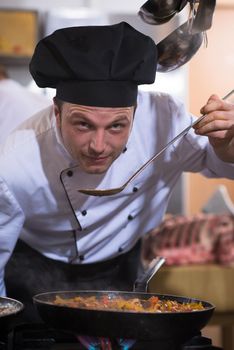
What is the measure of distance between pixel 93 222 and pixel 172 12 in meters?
0.61

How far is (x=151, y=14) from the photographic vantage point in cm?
181

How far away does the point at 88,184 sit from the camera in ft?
5.93

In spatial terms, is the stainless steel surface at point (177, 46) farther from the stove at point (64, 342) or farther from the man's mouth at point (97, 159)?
the stove at point (64, 342)

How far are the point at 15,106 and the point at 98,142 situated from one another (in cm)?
112

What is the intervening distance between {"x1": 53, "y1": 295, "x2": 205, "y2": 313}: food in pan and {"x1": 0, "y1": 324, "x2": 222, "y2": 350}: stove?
67mm

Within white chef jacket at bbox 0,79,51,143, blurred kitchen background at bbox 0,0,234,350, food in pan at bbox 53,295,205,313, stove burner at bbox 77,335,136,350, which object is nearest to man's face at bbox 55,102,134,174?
food in pan at bbox 53,295,205,313

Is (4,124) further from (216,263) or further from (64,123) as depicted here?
(216,263)

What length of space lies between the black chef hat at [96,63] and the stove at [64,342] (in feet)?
1.69

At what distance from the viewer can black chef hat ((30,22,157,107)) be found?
1512 millimetres

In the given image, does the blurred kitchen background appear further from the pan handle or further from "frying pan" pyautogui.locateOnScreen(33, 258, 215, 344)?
Answer: "frying pan" pyautogui.locateOnScreen(33, 258, 215, 344)

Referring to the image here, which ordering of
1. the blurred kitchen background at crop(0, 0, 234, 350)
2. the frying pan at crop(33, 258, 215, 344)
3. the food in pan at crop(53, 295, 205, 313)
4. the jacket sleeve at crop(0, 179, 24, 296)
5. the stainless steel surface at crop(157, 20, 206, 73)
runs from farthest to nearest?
the blurred kitchen background at crop(0, 0, 234, 350) < the stainless steel surface at crop(157, 20, 206, 73) < the jacket sleeve at crop(0, 179, 24, 296) < the food in pan at crop(53, 295, 205, 313) < the frying pan at crop(33, 258, 215, 344)

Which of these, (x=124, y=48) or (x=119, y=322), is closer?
(x=119, y=322)

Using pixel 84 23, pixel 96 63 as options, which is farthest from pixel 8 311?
pixel 84 23

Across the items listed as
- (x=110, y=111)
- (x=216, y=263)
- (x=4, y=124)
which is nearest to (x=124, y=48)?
(x=110, y=111)
